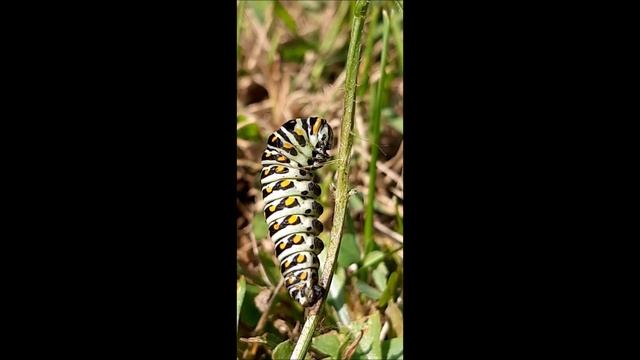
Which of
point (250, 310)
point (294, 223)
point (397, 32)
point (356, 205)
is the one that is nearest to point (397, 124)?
point (397, 32)

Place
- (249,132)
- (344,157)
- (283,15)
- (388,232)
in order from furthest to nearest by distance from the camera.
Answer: (283,15), (249,132), (388,232), (344,157)

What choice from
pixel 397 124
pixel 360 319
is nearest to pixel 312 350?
pixel 360 319

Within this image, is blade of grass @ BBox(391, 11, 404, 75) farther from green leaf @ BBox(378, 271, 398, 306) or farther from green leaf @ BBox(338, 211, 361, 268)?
green leaf @ BBox(378, 271, 398, 306)

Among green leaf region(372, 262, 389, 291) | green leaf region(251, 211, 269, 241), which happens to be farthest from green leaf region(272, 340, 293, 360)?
green leaf region(251, 211, 269, 241)

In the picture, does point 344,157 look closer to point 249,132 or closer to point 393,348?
point 393,348
